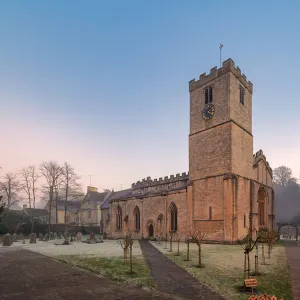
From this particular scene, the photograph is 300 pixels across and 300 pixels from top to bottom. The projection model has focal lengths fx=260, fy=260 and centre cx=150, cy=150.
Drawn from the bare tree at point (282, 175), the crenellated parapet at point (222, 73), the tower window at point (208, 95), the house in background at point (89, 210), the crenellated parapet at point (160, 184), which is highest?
the crenellated parapet at point (222, 73)

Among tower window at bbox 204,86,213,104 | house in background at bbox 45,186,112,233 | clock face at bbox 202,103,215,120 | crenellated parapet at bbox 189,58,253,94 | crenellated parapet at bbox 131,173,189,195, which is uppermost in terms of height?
crenellated parapet at bbox 189,58,253,94

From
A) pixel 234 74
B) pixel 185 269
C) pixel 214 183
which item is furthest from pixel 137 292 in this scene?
pixel 234 74

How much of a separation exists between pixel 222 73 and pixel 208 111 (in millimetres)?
4316

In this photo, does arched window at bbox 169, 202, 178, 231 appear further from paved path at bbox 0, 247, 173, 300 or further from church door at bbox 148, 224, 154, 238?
paved path at bbox 0, 247, 173, 300

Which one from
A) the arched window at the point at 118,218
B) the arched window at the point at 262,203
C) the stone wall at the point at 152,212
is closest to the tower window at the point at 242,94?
the arched window at the point at 262,203

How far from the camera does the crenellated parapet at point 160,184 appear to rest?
32688 mm

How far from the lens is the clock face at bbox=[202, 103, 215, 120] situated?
28766 mm

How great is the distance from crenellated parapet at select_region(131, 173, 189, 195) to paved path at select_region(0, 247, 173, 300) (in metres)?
21.2

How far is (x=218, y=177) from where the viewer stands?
26.6m

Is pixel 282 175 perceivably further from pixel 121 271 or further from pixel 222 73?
pixel 121 271

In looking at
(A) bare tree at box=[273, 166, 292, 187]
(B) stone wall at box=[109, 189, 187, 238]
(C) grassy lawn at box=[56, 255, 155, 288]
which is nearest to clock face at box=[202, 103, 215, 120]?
(B) stone wall at box=[109, 189, 187, 238]

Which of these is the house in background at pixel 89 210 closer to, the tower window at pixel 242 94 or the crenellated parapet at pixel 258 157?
the crenellated parapet at pixel 258 157

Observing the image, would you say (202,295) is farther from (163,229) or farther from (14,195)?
(14,195)

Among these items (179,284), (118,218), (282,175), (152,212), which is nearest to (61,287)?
(179,284)
